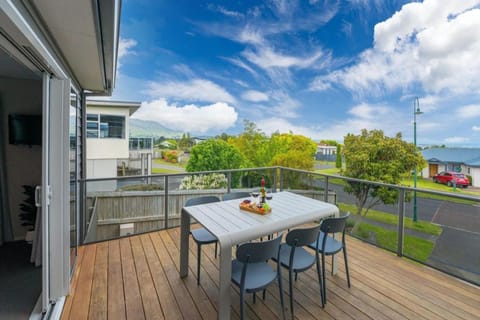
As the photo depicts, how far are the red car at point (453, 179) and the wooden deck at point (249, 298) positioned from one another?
1750cm

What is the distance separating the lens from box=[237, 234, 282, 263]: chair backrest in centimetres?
171

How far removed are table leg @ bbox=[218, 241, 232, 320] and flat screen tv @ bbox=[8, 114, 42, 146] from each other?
3355mm

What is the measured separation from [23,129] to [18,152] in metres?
0.39

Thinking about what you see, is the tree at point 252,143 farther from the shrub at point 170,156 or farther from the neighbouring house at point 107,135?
the neighbouring house at point 107,135

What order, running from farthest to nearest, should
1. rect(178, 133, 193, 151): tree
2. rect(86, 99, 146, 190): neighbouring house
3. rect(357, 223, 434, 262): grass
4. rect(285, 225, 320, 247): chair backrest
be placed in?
rect(178, 133, 193, 151): tree, rect(86, 99, 146, 190): neighbouring house, rect(357, 223, 434, 262): grass, rect(285, 225, 320, 247): chair backrest

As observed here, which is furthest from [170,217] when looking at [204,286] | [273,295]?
[273,295]

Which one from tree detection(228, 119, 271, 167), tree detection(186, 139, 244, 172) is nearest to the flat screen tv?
tree detection(186, 139, 244, 172)

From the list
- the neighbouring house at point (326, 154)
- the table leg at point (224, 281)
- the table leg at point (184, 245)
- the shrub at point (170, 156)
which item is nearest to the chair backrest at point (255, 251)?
the table leg at point (224, 281)

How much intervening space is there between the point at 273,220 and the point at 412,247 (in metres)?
2.31

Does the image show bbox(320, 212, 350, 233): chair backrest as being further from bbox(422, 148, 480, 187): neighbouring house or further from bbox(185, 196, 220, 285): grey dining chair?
bbox(422, 148, 480, 187): neighbouring house

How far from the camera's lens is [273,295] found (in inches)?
92.8

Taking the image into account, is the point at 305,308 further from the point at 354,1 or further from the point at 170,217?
the point at 354,1

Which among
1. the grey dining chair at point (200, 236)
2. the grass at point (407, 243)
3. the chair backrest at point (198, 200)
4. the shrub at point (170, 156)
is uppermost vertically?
the shrub at point (170, 156)

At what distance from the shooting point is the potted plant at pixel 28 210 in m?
3.20
